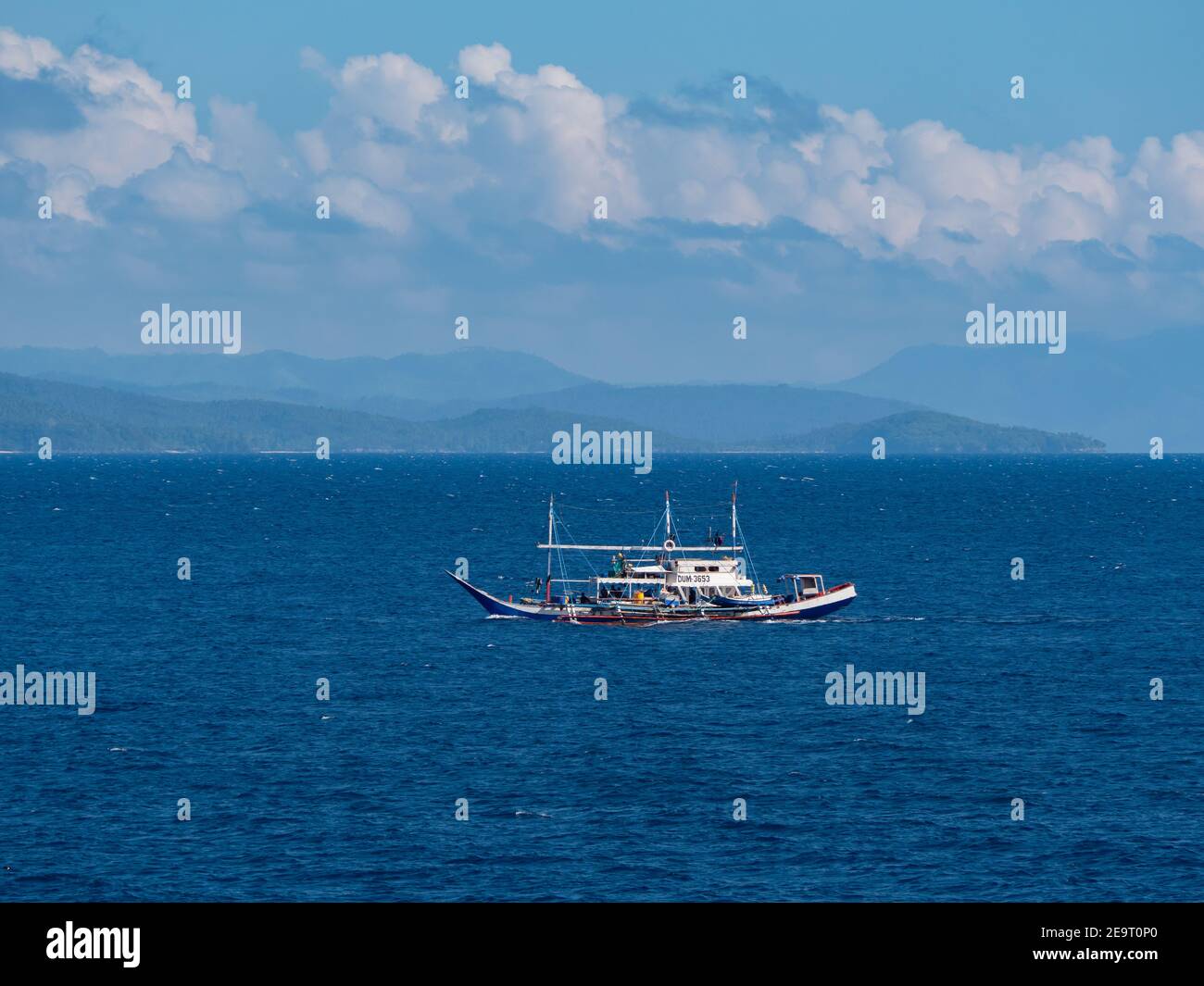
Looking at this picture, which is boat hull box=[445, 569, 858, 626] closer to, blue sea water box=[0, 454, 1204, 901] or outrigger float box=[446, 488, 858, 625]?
outrigger float box=[446, 488, 858, 625]

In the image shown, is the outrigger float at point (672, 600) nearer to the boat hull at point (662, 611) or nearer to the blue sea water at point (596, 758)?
the boat hull at point (662, 611)

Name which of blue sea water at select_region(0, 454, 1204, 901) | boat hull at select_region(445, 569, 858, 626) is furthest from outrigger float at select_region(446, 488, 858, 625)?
blue sea water at select_region(0, 454, 1204, 901)

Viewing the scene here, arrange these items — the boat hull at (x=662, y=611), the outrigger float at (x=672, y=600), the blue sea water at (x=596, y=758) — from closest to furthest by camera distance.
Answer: the blue sea water at (x=596, y=758), the boat hull at (x=662, y=611), the outrigger float at (x=672, y=600)

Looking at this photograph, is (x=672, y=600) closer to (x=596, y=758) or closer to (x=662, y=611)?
(x=662, y=611)

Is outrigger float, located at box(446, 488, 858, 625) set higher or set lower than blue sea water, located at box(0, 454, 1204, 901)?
higher

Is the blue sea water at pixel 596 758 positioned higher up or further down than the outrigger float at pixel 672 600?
further down

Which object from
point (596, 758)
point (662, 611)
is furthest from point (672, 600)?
point (596, 758)

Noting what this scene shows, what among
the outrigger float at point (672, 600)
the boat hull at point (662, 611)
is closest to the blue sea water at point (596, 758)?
the boat hull at point (662, 611)

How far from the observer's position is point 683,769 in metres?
75.9

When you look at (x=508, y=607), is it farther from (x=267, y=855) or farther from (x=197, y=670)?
(x=267, y=855)

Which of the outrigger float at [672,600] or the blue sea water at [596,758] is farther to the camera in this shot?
the outrigger float at [672,600]

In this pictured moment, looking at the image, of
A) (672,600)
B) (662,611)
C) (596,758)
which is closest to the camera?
(596,758)

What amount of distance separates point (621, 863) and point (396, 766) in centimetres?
2106
